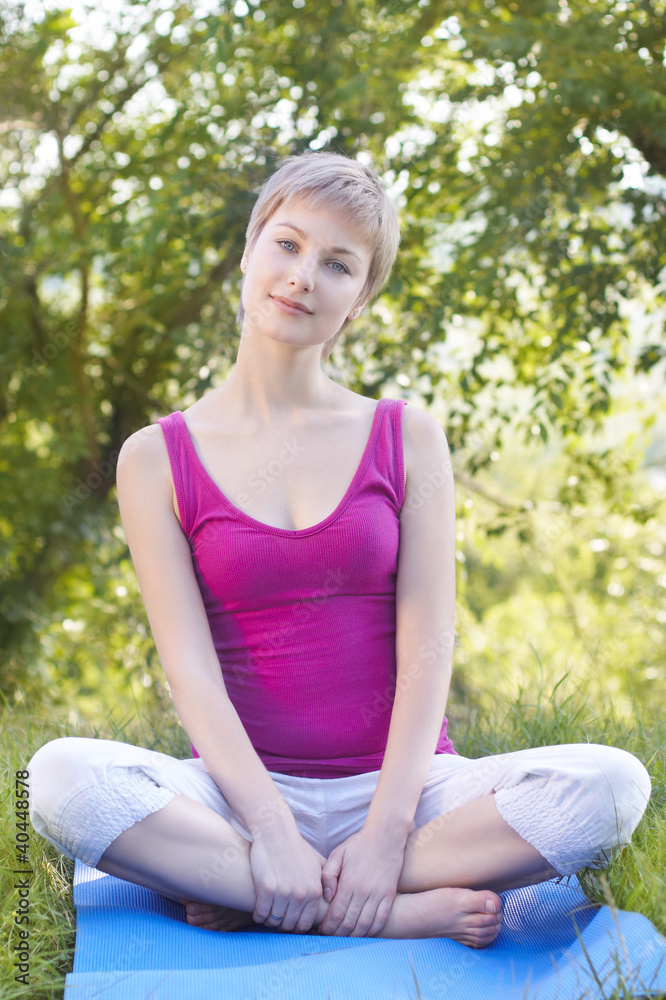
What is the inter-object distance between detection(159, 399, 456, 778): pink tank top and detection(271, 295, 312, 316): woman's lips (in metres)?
0.34

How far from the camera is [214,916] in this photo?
152cm

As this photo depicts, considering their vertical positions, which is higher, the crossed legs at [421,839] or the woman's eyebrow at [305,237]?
the woman's eyebrow at [305,237]

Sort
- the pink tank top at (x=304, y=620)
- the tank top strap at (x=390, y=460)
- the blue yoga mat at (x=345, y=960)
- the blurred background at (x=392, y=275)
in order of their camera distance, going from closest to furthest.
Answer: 1. the blue yoga mat at (x=345, y=960)
2. the pink tank top at (x=304, y=620)
3. the tank top strap at (x=390, y=460)
4. the blurred background at (x=392, y=275)

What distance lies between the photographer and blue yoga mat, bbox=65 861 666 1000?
1258mm

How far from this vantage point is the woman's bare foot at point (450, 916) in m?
1.45

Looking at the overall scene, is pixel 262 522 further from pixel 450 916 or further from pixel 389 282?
pixel 389 282

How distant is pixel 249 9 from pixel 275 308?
1.77m

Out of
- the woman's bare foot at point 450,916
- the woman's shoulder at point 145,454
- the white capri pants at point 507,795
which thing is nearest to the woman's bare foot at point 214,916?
the white capri pants at point 507,795

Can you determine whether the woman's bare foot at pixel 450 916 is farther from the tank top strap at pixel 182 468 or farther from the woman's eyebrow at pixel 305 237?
the woman's eyebrow at pixel 305 237

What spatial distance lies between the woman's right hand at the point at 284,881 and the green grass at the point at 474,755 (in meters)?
0.26

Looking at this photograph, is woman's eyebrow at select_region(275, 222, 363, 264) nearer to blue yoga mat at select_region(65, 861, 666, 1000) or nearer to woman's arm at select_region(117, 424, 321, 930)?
woman's arm at select_region(117, 424, 321, 930)

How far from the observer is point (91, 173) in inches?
154

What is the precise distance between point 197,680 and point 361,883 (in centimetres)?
45

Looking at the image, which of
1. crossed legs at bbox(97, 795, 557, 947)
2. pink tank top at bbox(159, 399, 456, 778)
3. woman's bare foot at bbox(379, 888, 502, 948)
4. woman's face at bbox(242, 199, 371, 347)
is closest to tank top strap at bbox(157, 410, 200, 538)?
pink tank top at bbox(159, 399, 456, 778)
